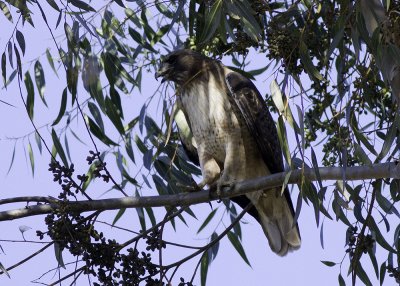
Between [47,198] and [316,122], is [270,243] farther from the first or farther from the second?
[47,198]

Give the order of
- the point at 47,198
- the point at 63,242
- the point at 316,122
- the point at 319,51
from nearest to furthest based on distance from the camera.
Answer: the point at 63,242 < the point at 47,198 < the point at 319,51 < the point at 316,122

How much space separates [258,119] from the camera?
5.31 m

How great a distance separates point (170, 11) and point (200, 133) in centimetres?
80

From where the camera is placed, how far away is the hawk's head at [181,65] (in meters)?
5.60

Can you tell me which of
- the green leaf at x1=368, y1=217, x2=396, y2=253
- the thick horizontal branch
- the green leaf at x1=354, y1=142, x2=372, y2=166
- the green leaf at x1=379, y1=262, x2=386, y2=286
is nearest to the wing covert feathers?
the green leaf at x1=379, y1=262, x2=386, y2=286

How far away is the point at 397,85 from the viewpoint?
372 centimetres

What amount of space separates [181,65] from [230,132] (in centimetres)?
57

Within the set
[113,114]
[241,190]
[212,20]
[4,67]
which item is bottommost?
[241,190]

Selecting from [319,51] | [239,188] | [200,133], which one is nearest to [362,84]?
[319,51]

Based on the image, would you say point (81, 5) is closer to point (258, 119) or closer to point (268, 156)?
point (258, 119)

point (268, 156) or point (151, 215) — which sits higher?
point (268, 156)

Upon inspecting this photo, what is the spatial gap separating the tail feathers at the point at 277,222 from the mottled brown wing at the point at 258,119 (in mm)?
266

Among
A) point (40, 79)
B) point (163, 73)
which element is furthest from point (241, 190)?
point (40, 79)

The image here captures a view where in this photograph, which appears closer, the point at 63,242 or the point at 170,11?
the point at 63,242
